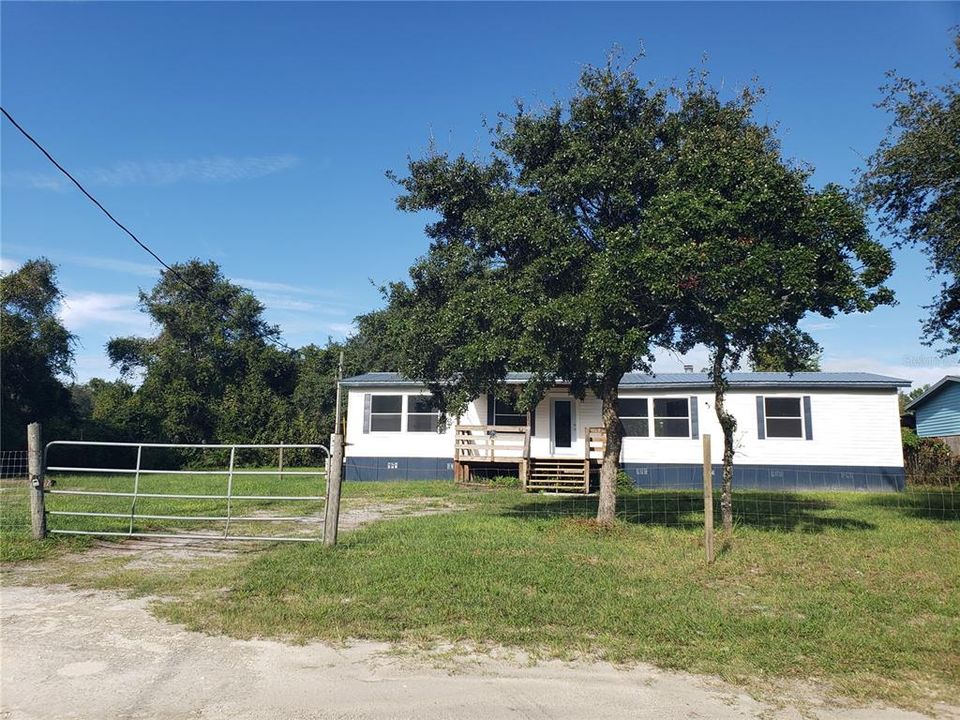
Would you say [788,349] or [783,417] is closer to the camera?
[788,349]

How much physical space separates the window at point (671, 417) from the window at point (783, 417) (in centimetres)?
232

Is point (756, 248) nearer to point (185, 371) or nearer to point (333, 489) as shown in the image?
point (333, 489)

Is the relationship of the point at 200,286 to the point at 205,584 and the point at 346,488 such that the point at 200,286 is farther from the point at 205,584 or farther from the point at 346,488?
the point at 205,584

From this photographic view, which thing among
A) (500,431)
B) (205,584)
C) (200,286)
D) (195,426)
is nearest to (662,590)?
(205,584)

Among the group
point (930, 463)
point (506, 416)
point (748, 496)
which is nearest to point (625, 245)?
point (748, 496)

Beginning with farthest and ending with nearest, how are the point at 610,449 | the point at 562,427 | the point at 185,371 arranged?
the point at 185,371 → the point at 562,427 → the point at 610,449

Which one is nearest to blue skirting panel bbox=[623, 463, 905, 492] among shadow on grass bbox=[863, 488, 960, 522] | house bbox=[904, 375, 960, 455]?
shadow on grass bbox=[863, 488, 960, 522]

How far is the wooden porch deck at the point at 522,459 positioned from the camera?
20047 mm

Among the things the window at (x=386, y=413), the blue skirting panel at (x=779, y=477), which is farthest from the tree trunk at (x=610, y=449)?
the window at (x=386, y=413)

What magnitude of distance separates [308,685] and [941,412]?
28936 millimetres

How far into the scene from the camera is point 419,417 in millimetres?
22797

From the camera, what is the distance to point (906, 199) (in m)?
12.5

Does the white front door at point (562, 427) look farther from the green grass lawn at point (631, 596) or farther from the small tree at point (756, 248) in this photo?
the small tree at point (756, 248)

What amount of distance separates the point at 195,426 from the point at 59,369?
22.0 feet
